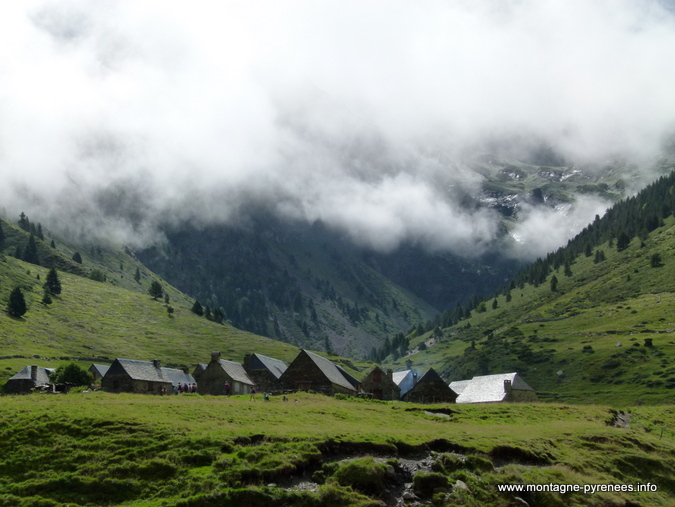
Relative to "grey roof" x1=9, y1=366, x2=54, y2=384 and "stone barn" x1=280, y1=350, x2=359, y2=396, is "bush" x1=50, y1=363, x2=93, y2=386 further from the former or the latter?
"stone barn" x1=280, y1=350, x2=359, y2=396

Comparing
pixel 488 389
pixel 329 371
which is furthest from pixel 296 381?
pixel 488 389

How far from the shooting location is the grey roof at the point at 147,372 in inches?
4176

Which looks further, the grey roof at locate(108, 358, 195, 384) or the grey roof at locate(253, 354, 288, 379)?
the grey roof at locate(108, 358, 195, 384)

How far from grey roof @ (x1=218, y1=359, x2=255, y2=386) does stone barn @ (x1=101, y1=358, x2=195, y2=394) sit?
17.4 metres

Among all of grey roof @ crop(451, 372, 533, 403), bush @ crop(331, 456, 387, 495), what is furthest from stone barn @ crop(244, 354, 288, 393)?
bush @ crop(331, 456, 387, 495)

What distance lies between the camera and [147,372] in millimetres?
112500

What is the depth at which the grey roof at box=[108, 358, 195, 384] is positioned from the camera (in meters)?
106

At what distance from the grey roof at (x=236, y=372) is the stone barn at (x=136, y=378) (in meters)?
17.4

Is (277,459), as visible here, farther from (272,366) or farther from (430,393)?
(272,366)

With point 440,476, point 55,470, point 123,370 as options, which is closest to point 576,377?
point 123,370

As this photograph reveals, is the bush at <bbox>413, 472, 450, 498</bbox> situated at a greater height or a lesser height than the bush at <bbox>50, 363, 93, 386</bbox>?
lesser

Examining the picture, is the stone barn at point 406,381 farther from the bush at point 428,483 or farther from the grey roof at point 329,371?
the bush at point 428,483

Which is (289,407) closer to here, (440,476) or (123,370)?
(440,476)

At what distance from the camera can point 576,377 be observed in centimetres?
16575
